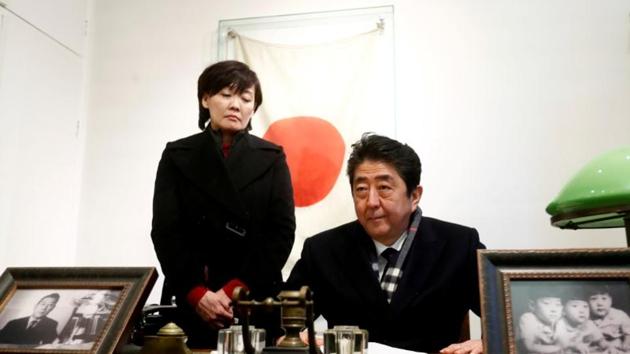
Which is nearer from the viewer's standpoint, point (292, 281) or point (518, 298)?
point (518, 298)

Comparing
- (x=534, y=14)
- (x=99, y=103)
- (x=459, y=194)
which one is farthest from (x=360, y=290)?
(x=99, y=103)

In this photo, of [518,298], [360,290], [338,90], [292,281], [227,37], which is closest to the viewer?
[518,298]

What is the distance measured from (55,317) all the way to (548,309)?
2.64ft

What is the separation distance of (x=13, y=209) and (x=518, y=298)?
2.05 m

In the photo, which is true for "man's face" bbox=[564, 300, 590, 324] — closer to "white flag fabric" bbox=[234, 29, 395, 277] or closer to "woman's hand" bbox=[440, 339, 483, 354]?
"woman's hand" bbox=[440, 339, 483, 354]

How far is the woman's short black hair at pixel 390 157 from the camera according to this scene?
1.46m

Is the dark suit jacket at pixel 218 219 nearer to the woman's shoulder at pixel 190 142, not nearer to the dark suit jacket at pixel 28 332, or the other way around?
the woman's shoulder at pixel 190 142

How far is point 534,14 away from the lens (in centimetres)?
229

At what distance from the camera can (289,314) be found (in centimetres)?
81

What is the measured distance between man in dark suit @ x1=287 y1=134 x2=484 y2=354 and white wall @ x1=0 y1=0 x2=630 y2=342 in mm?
808

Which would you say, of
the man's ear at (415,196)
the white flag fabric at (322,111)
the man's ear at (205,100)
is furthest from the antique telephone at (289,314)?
the white flag fabric at (322,111)

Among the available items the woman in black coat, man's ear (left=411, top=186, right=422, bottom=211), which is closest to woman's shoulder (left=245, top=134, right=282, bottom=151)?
the woman in black coat

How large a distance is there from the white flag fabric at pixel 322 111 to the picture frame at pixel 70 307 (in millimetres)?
1313

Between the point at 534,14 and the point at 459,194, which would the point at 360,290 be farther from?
the point at 534,14
